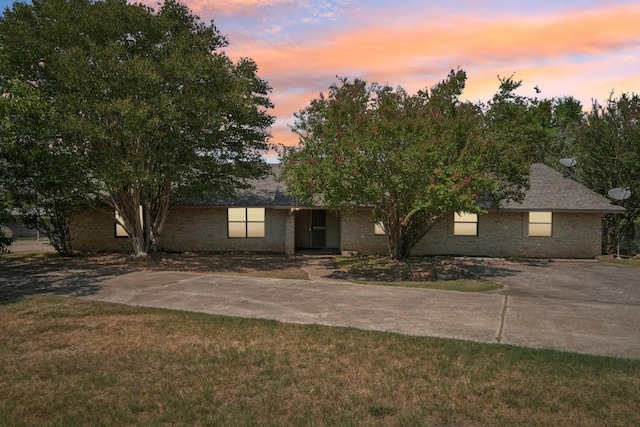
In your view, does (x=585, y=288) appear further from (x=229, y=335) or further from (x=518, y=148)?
(x=229, y=335)

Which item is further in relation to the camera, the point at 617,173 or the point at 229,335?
the point at 617,173

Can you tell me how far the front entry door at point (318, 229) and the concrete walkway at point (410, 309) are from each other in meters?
12.1

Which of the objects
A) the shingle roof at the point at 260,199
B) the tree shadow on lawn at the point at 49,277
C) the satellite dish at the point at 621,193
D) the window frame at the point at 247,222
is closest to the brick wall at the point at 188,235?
the window frame at the point at 247,222

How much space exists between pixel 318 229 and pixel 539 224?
35.9ft

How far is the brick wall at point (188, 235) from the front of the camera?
23.0 metres

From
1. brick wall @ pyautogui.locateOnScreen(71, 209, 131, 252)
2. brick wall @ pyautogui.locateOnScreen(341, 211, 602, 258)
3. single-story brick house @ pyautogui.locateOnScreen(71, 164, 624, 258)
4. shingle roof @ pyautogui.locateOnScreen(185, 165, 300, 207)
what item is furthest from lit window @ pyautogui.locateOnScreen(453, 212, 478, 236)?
brick wall @ pyautogui.locateOnScreen(71, 209, 131, 252)

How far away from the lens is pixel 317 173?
14250 mm

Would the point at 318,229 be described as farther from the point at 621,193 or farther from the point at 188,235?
the point at 621,193

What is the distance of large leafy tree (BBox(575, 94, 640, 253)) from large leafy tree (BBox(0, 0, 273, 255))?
1819 centimetres

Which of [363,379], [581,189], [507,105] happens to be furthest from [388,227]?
[363,379]

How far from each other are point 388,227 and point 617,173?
47.1 feet

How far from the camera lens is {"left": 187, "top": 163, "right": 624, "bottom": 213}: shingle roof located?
71.9 feet

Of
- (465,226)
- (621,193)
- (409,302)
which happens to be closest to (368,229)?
(465,226)

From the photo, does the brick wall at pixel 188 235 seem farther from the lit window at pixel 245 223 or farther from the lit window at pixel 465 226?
the lit window at pixel 465 226
